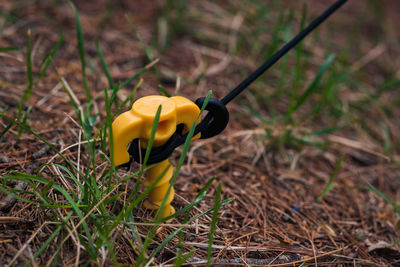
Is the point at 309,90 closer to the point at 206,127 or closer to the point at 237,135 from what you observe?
the point at 237,135

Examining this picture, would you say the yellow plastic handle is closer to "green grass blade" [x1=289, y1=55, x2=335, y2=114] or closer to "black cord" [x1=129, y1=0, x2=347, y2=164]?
"black cord" [x1=129, y1=0, x2=347, y2=164]

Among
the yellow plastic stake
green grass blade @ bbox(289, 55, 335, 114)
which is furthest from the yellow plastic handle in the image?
green grass blade @ bbox(289, 55, 335, 114)

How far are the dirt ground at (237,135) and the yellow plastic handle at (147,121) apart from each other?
349 mm

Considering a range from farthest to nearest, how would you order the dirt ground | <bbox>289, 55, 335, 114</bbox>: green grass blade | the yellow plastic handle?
→ <bbox>289, 55, 335, 114</bbox>: green grass blade, the dirt ground, the yellow plastic handle

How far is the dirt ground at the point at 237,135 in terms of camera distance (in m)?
1.32

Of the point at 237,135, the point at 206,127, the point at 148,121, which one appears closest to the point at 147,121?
the point at 148,121

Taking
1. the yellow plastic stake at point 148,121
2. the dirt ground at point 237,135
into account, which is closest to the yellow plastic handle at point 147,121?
the yellow plastic stake at point 148,121

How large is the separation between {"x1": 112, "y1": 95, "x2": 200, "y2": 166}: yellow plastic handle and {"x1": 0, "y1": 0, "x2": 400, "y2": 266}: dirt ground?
0.35m

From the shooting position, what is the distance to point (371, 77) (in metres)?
2.88

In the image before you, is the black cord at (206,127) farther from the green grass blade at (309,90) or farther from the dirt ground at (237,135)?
the green grass blade at (309,90)

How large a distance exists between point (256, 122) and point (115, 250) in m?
1.35

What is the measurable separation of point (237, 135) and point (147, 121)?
0.96 m

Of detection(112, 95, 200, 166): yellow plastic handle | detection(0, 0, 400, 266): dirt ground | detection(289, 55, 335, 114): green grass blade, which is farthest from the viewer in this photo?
detection(289, 55, 335, 114): green grass blade

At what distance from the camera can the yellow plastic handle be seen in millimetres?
1038
